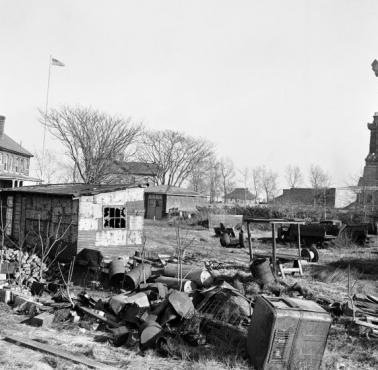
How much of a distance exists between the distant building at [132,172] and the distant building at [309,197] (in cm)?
1585

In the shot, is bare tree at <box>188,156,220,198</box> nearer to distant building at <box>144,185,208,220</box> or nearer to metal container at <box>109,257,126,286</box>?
distant building at <box>144,185,208,220</box>

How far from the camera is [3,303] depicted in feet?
34.8

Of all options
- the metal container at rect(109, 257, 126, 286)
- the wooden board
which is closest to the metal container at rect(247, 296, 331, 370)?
the wooden board

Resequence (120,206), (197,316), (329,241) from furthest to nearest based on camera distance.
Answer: (329,241) → (120,206) → (197,316)

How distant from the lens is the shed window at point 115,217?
16156 millimetres

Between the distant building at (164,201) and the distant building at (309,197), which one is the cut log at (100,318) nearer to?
the distant building at (164,201)

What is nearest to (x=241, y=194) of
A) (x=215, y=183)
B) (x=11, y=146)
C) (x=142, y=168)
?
(x=215, y=183)

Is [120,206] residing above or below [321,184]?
below

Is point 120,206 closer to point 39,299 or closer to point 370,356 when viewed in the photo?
point 39,299

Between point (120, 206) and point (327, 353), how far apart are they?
1035 cm

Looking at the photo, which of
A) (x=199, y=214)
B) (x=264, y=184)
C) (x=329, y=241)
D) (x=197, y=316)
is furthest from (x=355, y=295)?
(x=264, y=184)

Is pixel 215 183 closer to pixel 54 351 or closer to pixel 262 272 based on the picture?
pixel 262 272

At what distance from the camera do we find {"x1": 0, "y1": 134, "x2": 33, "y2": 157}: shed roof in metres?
48.0

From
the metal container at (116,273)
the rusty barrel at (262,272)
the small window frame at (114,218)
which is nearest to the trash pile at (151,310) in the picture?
the metal container at (116,273)
